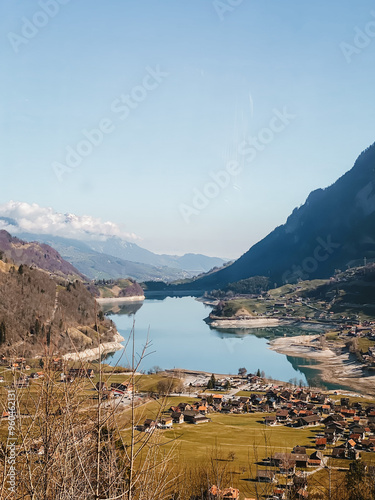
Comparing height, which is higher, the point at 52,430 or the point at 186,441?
the point at 52,430

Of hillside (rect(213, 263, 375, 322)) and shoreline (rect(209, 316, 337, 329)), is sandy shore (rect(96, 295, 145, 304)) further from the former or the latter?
shoreline (rect(209, 316, 337, 329))

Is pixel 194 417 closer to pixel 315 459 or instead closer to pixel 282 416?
pixel 282 416

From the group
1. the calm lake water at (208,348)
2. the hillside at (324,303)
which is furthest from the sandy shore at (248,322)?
A: the hillside at (324,303)

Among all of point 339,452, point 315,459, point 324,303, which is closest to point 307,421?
point 339,452

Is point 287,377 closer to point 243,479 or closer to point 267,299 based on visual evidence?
point 243,479

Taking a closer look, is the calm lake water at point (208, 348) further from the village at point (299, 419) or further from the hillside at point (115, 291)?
the hillside at point (115, 291)

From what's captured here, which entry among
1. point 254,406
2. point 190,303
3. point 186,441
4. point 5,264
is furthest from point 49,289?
point 190,303

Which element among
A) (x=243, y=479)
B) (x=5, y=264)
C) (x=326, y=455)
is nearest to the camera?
(x=243, y=479)
